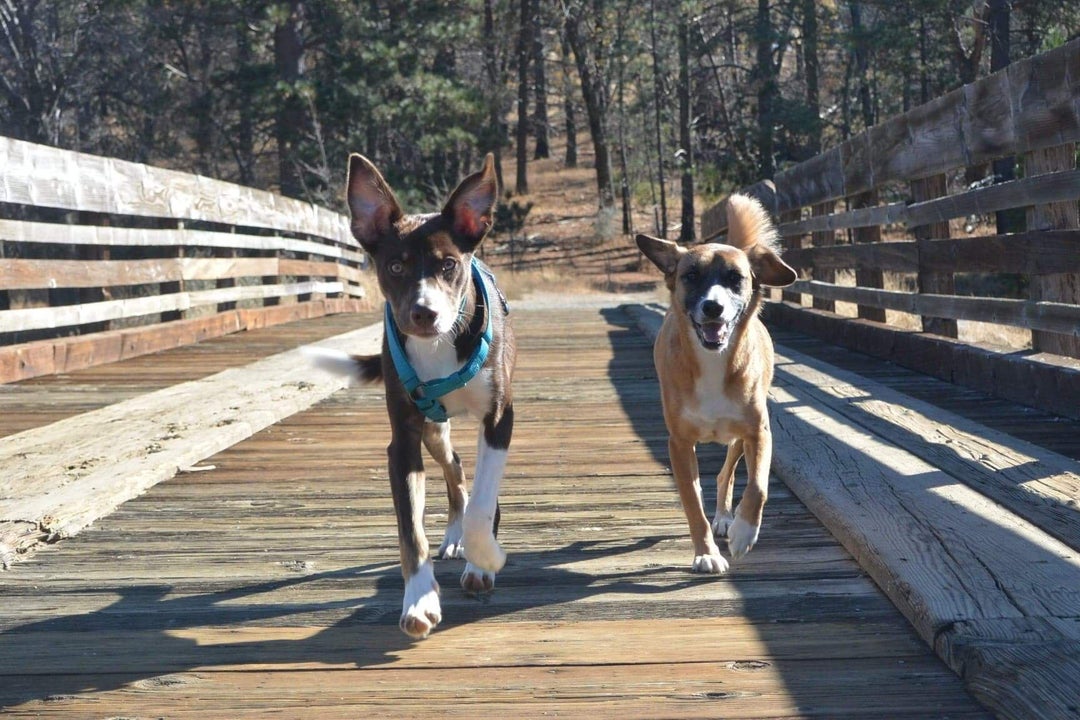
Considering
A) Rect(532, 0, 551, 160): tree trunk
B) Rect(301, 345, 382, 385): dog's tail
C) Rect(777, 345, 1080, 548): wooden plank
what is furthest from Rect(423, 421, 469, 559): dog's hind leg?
Rect(532, 0, 551, 160): tree trunk

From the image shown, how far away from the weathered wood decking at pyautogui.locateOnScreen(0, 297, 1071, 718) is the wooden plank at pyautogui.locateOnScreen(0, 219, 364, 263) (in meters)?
3.59

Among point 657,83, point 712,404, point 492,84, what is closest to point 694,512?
point 712,404

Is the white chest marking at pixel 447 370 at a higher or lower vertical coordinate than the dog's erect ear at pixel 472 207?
lower

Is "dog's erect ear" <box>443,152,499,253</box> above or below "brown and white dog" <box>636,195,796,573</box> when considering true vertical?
above

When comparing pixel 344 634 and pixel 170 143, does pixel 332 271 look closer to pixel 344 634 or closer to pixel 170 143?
pixel 344 634

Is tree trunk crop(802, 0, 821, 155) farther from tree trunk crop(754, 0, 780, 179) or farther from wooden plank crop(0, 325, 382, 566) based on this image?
wooden plank crop(0, 325, 382, 566)

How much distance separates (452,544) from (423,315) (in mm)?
1016

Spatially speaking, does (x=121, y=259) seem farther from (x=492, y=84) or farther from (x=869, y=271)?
(x=492, y=84)

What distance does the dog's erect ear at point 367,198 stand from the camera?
4078 mm

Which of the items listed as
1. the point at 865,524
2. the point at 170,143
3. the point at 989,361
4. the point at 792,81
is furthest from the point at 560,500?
the point at 792,81

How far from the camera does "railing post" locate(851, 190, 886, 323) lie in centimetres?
967

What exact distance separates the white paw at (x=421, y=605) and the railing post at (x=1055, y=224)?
3.84m

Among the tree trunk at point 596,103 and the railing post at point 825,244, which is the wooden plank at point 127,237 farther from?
the tree trunk at point 596,103

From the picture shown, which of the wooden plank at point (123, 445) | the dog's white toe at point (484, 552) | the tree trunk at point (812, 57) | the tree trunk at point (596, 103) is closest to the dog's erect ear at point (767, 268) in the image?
the dog's white toe at point (484, 552)
